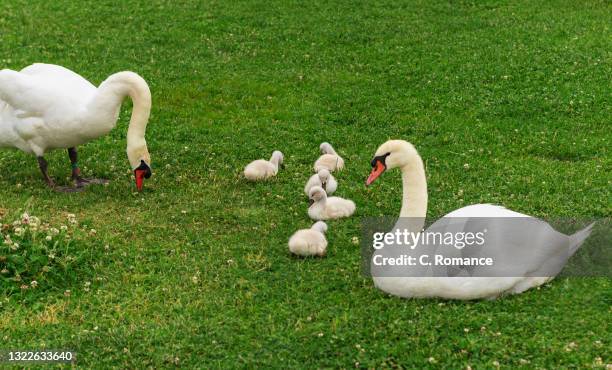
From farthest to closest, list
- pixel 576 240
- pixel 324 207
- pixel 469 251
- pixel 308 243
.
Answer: pixel 324 207 → pixel 308 243 → pixel 576 240 → pixel 469 251

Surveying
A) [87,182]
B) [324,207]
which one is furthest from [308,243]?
[87,182]

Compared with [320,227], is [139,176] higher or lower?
higher

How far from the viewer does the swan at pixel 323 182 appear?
9305mm

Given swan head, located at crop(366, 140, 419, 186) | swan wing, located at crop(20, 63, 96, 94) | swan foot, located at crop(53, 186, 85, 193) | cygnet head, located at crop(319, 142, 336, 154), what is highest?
swan wing, located at crop(20, 63, 96, 94)

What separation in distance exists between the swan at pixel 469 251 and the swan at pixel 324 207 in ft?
4.65

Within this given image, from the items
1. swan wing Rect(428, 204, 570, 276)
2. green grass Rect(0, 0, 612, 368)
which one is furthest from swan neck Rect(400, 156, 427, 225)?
green grass Rect(0, 0, 612, 368)

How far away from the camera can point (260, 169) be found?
391 inches

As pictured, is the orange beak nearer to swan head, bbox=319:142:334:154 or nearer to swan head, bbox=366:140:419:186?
swan head, bbox=319:142:334:154

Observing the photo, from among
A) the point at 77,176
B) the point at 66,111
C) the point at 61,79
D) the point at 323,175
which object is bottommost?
the point at 77,176

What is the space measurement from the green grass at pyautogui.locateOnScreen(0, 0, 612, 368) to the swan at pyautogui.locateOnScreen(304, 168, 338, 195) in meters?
0.27

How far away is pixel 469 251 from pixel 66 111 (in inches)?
200

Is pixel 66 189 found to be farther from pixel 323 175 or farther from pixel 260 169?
pixel 323 175

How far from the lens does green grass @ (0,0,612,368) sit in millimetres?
6605

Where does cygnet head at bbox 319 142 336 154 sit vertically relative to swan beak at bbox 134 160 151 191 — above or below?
above
